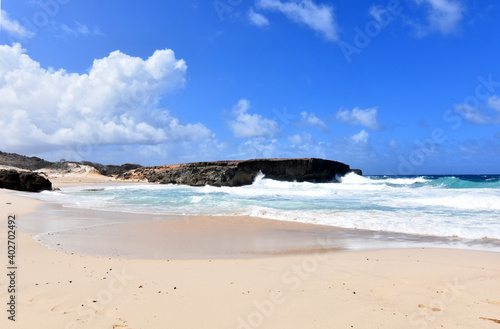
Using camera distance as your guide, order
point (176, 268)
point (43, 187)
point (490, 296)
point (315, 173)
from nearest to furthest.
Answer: point (490, 296), point (176, 268), point (43, 187), point (315, 173)

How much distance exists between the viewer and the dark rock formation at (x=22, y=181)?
21.3 m

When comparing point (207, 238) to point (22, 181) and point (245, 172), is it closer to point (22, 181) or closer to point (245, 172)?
point (22, 181)

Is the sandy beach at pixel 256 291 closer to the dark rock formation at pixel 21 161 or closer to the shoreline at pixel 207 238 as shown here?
the shoreline at pixel 207 238

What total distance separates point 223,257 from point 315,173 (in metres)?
36.3

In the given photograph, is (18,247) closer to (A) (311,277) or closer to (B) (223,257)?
(B) (223,257)

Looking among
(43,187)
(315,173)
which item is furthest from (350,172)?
(43,187)

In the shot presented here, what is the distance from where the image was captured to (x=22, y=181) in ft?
72.5

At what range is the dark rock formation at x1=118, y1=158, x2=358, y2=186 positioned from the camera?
3425 cm

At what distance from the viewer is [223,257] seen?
5.76m

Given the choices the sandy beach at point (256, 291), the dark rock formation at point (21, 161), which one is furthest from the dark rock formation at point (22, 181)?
the dark rock formation at point (21, 161)

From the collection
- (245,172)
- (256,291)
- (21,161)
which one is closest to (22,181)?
(245,172)

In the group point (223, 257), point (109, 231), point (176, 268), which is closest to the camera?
point (176, 268)

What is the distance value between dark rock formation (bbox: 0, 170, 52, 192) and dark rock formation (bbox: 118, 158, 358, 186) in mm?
15044

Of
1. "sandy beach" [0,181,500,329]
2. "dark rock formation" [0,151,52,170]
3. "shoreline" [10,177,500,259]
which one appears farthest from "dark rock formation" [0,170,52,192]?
"dark rock formation" [0,151,52,170]
